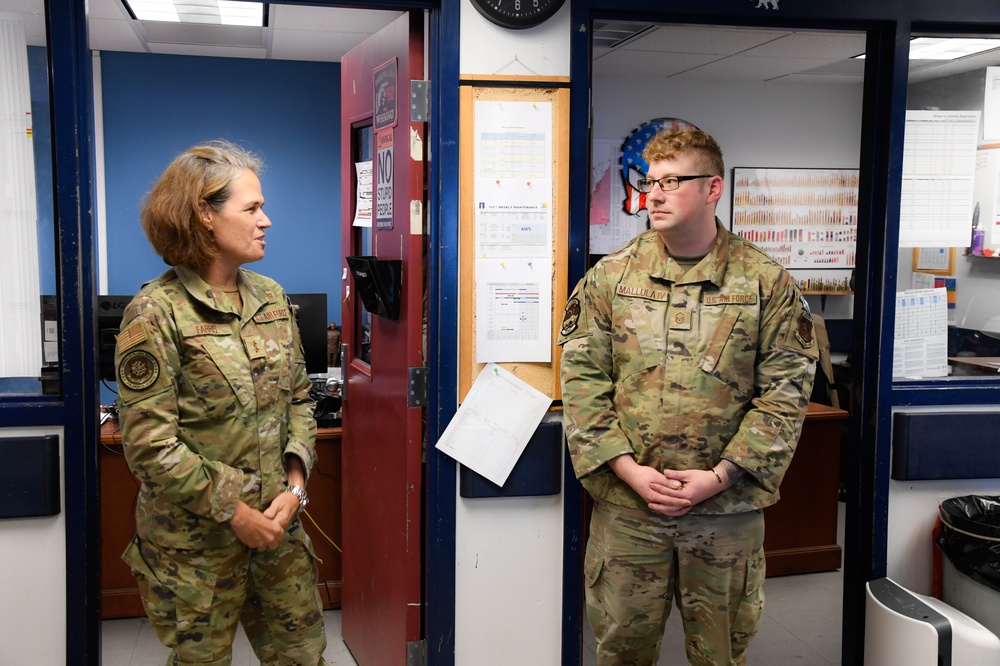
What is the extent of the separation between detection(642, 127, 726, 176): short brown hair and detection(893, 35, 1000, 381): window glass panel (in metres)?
0.86

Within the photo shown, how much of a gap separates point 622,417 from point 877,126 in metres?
1.25

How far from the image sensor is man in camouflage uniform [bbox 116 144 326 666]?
1.76 m

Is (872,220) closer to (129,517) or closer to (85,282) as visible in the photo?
(85,282)

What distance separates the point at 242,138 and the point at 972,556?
4.81 meters

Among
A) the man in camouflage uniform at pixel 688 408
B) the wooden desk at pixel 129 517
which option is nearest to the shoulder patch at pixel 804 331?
the man in camouflage uniform at pixel 688 408

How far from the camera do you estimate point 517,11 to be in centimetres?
227

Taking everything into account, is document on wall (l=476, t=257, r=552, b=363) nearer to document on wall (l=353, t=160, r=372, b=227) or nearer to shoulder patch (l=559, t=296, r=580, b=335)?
shoulder patch (l=559, t=296, r=580, b=335)

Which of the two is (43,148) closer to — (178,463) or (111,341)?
(178,463)

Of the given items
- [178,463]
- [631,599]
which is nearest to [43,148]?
[178,463]

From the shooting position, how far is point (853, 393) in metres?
2.65

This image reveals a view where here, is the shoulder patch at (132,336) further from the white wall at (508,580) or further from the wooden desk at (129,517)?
the wooden desk at (129,517)

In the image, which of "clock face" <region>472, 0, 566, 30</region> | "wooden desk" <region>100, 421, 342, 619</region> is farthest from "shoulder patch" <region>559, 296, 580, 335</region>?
"wooden desk" <region>100, 421, 342, 619</region>

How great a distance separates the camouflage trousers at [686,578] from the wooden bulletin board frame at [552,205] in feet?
1.54

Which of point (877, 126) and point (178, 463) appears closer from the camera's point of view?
point (178, 463)
